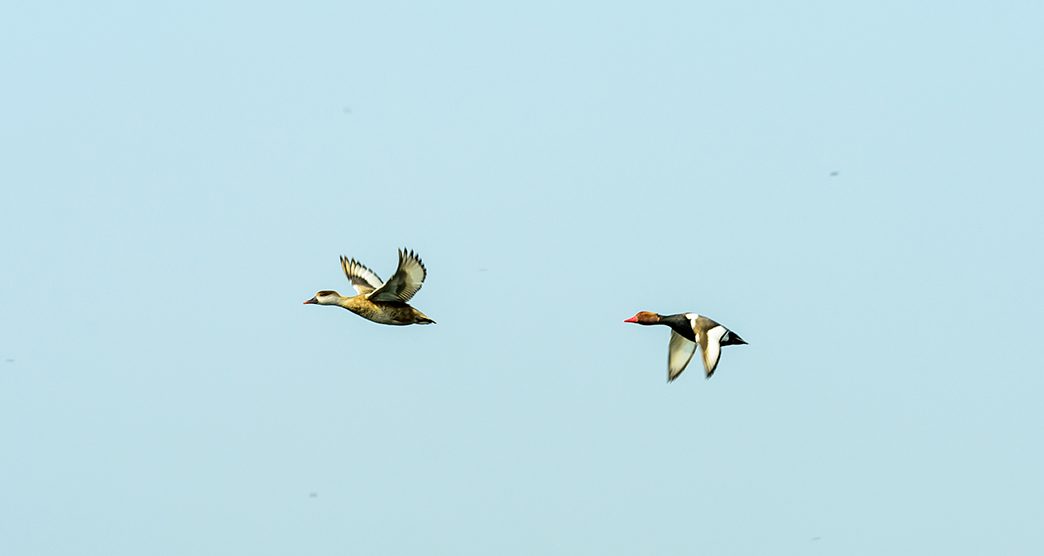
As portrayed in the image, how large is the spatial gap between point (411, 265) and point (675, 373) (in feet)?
22.9

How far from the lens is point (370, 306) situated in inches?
1833

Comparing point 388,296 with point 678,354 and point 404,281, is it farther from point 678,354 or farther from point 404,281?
point 678,354

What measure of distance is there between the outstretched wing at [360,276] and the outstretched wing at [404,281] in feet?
9.22

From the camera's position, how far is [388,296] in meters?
45.8

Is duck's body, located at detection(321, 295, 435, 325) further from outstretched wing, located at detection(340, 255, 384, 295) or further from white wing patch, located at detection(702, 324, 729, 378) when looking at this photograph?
white wing patch, located at detection(702, 324, 729, 378)

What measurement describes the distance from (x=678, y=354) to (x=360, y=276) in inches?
334

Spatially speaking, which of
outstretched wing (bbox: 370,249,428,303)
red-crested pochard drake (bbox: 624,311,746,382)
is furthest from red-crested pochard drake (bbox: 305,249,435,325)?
red-crested pochard drake (bbox: 624,311,746,382)

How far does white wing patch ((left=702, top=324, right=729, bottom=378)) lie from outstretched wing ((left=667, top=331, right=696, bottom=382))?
2.40 m

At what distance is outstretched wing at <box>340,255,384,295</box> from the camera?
48.9m

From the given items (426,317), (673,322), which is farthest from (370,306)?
(673,322)

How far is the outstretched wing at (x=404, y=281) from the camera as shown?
4447 cm

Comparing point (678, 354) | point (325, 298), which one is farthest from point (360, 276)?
point (678, 354)

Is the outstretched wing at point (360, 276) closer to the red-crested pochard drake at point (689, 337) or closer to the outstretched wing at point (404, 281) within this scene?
the outstretched wing at point (404, 281)

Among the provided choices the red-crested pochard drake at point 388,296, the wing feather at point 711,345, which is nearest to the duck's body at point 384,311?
the red-crested pochard drake at point 388,296
